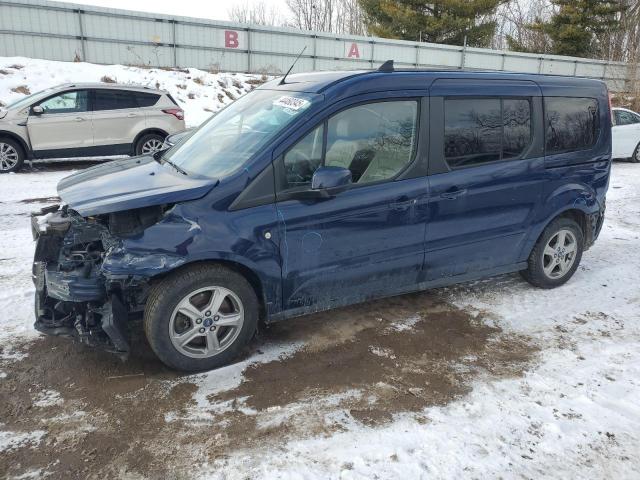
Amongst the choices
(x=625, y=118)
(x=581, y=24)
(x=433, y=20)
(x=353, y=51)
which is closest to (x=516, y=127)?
(x=625, y=118)

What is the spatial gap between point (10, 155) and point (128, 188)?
26.8 feet

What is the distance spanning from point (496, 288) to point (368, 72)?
8.22 ft

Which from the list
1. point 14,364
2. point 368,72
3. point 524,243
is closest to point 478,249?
point 524,243

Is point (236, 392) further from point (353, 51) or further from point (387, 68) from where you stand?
point (353, 51)

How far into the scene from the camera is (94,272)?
322 centimetres

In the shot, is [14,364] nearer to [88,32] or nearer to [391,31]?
[88,32]

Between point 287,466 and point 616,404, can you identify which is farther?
point 616,404

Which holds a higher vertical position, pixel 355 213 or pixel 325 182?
pixel 325 182

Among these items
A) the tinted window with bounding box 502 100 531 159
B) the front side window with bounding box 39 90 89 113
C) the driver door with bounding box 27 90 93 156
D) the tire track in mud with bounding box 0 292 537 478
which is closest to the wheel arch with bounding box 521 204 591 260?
the tinted window with bounding box 502 100 531 159

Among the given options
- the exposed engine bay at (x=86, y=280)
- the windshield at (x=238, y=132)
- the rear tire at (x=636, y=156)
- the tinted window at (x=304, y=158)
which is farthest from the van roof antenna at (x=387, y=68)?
the rear tire at (x=636, y=156)

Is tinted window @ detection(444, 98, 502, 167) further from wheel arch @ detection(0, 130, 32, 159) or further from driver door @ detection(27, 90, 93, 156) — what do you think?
wheel arch @ detection(0, 130, 32, 159)

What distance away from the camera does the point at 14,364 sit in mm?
3465

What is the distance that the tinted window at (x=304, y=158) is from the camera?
346 centimetres

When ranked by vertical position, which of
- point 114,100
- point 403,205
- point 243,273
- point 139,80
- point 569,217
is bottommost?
point 243,273
